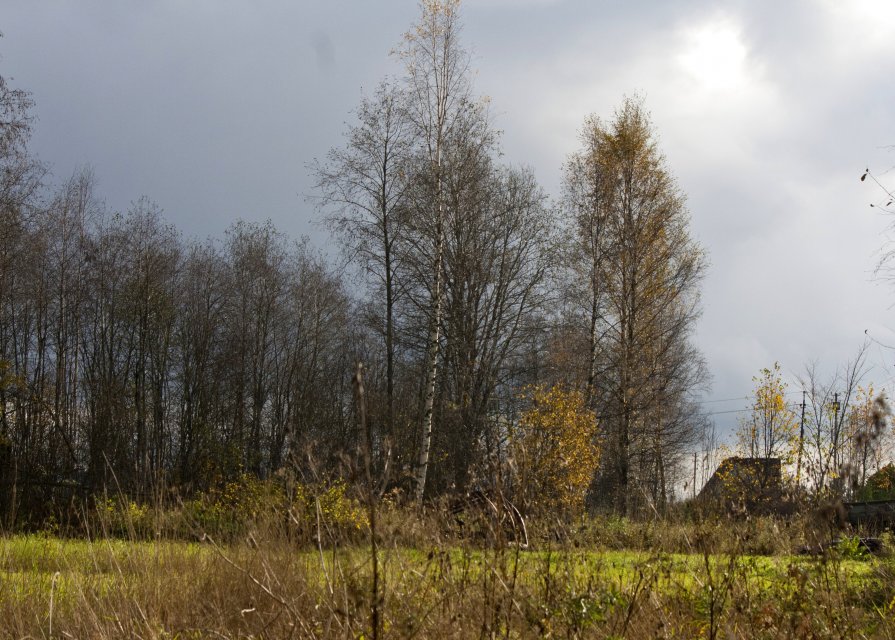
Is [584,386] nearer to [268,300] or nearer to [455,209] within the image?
[455,209]

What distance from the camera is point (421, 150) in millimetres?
18672

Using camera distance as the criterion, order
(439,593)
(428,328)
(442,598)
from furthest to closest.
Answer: (428,328)
(439,593)
(442,598)

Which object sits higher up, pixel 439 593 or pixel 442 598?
pixel 442 598

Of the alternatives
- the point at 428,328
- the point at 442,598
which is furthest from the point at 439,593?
the point at 428,328

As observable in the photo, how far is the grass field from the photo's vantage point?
3.89 m

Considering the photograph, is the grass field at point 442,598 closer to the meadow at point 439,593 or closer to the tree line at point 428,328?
the meadow at point 439,593

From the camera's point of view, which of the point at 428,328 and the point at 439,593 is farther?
the point at 428,328

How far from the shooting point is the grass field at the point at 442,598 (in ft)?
12.8

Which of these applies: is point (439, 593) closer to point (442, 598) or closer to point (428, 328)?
point (442, 598)

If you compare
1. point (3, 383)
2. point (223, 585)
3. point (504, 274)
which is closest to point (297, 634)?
point (223, 585)

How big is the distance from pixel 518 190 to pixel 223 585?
52.4 ft

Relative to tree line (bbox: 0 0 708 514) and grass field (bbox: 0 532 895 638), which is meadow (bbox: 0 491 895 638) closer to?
grass field (bbox: 0 532 895 638)

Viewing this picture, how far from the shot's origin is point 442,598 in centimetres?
398

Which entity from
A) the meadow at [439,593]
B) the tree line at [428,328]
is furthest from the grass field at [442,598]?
the tree line at [428,328]
